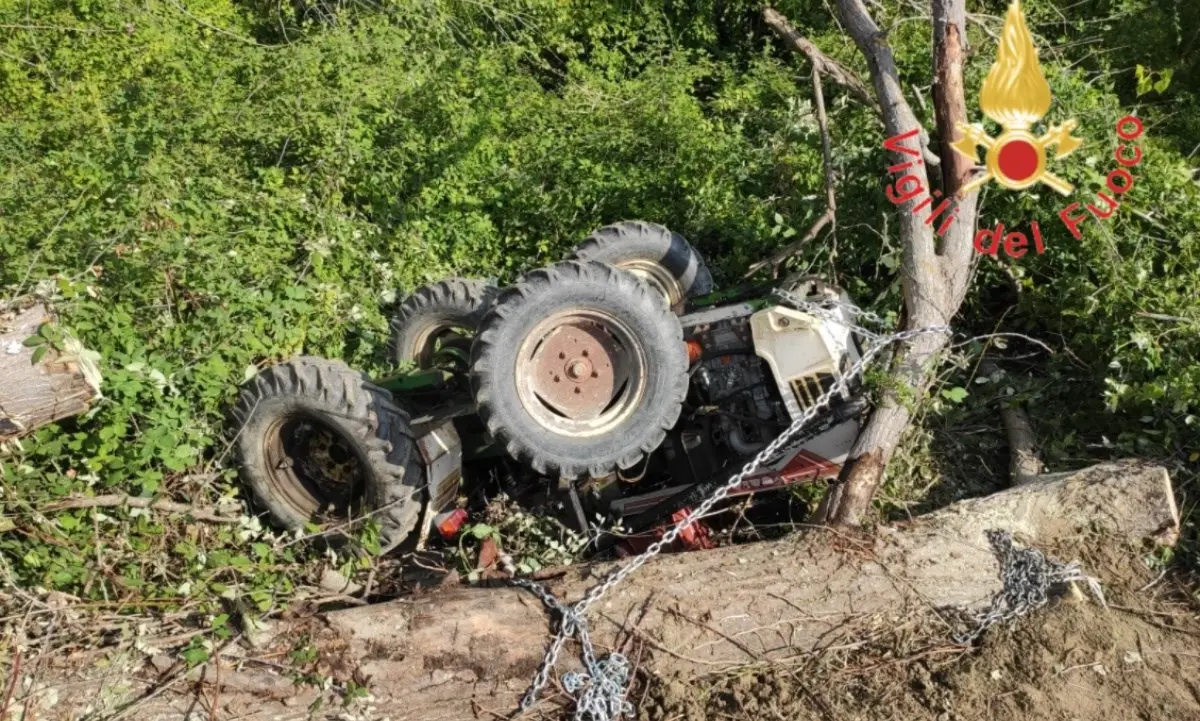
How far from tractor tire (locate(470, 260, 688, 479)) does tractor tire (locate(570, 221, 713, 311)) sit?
3.89ft

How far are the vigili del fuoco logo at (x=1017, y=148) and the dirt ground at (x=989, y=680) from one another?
6.97 ft

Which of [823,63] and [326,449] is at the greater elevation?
[823,63]

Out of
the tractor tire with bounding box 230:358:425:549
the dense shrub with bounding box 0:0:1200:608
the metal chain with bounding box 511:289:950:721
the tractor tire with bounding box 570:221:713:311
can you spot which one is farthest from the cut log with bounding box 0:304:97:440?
the tractor tire with bounding box 570:221:713:311

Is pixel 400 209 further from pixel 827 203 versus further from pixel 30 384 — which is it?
pixel 30 384

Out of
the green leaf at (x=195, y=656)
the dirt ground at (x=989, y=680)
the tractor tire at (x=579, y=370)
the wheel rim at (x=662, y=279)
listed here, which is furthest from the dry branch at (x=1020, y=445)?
the green leaf at (x=195, y=656)

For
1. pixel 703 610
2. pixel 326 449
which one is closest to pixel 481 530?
pixel 326 449

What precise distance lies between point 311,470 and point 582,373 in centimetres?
154

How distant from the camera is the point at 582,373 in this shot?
4.36 m

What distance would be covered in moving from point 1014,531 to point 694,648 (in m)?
1.64

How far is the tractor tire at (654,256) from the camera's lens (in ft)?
18.1

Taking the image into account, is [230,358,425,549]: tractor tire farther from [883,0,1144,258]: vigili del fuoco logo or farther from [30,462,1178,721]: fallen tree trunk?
[883,0,1144,258]: vigili del fuoco logo

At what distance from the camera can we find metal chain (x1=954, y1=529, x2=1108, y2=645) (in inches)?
158

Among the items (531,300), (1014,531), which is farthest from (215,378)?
(1014,531)

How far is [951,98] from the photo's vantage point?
198 inches
